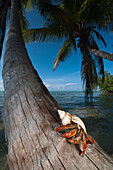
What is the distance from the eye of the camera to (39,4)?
4574 mm

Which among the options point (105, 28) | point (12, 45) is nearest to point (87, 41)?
point (105, 28)

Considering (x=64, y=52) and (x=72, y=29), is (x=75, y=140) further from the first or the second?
(x=64, y=52)

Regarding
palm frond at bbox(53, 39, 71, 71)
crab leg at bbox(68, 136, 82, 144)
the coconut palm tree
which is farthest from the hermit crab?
palm frond at bbox(53, 39, 71, 71)

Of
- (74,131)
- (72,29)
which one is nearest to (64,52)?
(72,29)

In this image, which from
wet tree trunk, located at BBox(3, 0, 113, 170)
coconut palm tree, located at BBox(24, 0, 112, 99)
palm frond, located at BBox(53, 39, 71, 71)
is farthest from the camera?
palm frond, located at BBox(53, 39, 71, 71)

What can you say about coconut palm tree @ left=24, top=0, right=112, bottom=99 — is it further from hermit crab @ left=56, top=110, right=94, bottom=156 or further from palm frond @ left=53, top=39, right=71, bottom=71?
hermit crab @ left=56, top=110, right=94, bottom=156

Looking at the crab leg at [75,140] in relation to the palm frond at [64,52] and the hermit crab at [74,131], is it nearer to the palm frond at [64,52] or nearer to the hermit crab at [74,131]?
the hermit crab at [74,131]

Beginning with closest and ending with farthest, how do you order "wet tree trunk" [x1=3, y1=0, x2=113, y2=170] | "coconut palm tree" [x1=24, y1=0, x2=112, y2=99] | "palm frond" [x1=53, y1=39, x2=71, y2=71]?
"wet tree trunk" [x1=3, y1=0, x2=113, y2=170] < "coconut palm tree" [x1=24, y1=0, x2=112, y2=99] < "palm frond" [x1=53, y1=39, x2=71, y2=71]

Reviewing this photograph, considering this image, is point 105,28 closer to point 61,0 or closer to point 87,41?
point 87,41

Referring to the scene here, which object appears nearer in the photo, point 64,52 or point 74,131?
point 74,131

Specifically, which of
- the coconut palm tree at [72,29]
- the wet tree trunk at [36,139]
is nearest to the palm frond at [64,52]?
the coconut palm tree at [72,29]

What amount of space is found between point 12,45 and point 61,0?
19.9ft

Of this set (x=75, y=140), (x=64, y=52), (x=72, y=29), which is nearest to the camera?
(x=75, y=140)

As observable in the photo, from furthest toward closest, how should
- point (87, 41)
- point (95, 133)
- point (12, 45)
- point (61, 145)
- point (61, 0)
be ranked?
point (87, 41)
point (61, 0)
point (95, 133)
point (12, 45)
point (61, 145)
